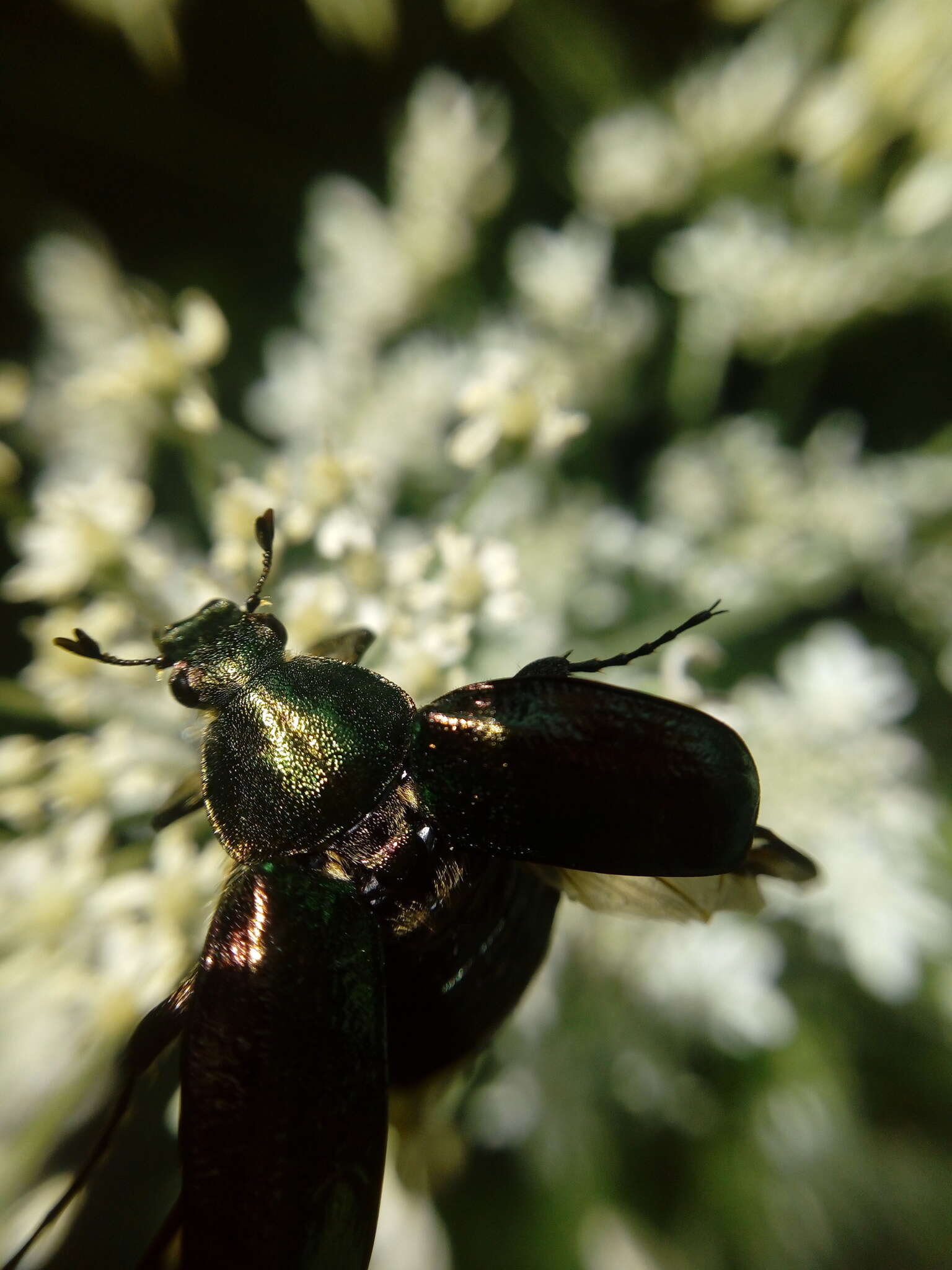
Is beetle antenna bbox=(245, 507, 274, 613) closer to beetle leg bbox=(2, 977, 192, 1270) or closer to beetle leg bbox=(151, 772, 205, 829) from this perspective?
beetle leg bbox=(151, 772, 205, 829)

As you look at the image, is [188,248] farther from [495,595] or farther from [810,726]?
[810,726]

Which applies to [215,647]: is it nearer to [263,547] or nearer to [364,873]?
[263,547]

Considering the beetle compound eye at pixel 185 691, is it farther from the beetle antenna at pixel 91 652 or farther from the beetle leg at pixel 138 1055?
the beetle leg at pixel 138 1055

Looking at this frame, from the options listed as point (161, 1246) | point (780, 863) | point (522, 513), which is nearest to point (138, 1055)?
point (161, 1246)

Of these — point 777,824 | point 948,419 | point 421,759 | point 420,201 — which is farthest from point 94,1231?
point 948,419

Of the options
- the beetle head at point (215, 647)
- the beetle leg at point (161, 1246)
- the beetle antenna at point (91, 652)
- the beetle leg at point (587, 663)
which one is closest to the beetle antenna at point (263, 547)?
the beetle head at point (215, 647)
